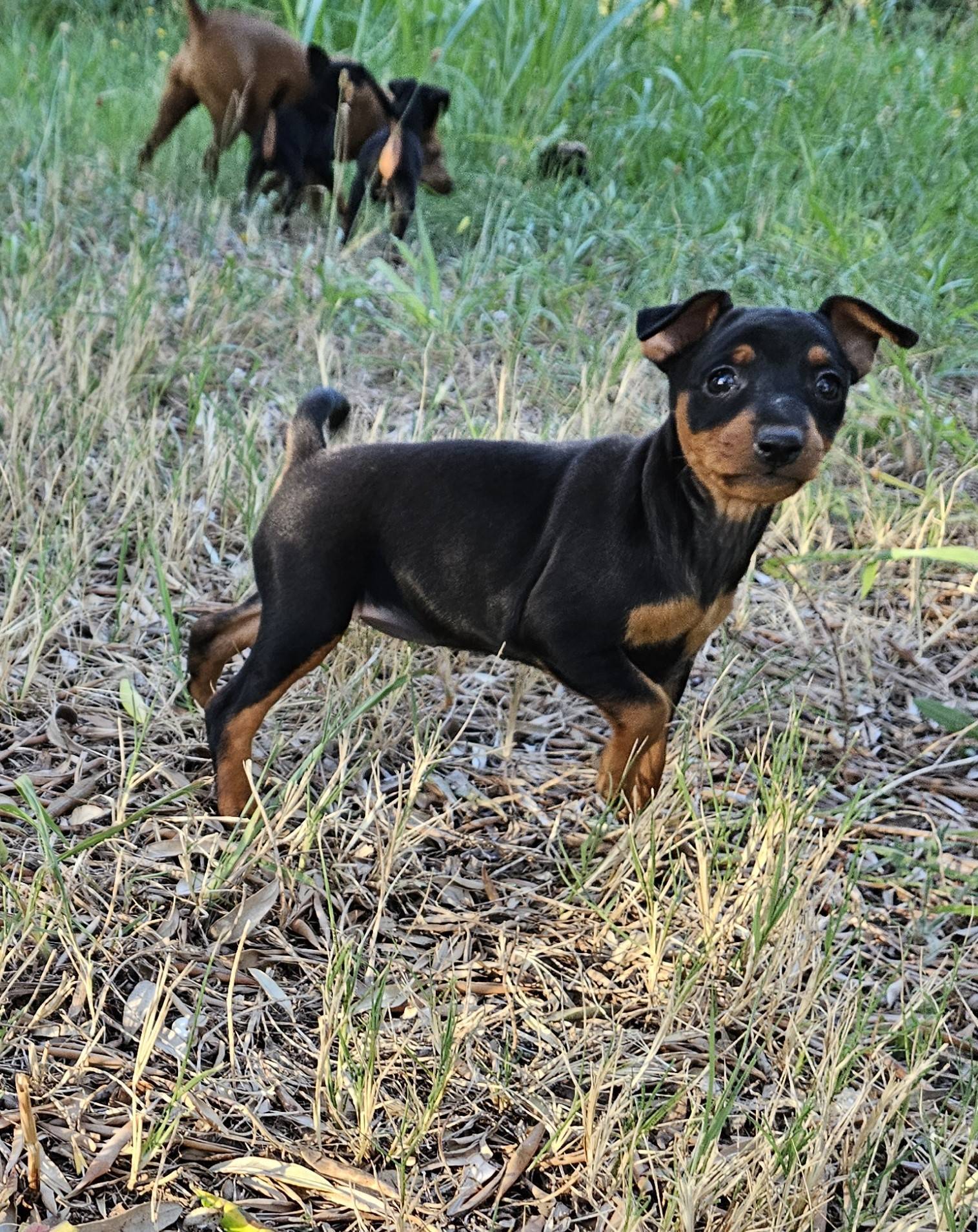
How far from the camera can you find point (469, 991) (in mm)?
2621

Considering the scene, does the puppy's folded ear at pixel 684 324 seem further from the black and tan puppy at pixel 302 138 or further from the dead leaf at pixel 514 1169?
the black and tan puppy at pixel 302 138

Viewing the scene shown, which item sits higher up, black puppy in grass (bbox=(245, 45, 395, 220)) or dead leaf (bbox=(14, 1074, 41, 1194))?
black puppy in grass (bbox=(245, 45, 395, 220))

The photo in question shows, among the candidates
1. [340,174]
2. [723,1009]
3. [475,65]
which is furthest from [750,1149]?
[475,65]

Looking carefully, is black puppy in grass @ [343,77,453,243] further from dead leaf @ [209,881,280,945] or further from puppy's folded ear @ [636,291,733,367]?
dead leaf @ [209,881,280,945]

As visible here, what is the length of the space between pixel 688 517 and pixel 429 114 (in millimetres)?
4215

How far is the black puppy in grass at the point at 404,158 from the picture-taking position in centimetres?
613

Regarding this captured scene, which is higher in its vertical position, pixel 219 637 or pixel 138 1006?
pixel 219 637

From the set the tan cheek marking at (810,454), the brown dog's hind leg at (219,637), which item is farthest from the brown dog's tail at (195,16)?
the tan cheek marking at (810,454)

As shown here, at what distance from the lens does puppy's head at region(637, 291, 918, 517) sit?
275cm

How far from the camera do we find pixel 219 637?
3.40 m

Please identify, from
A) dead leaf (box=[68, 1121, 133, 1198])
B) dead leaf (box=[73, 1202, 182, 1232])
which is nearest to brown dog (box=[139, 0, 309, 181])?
dead leaf (box=[68, 1121, 133, 1198])

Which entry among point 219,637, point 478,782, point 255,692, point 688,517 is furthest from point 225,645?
point 688,517

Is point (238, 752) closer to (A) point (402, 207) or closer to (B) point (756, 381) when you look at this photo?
(B) point (756, 381)

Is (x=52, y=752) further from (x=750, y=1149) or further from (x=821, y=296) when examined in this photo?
(x=821, y=296)
